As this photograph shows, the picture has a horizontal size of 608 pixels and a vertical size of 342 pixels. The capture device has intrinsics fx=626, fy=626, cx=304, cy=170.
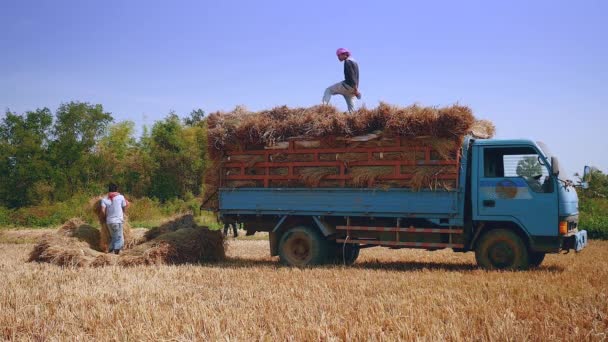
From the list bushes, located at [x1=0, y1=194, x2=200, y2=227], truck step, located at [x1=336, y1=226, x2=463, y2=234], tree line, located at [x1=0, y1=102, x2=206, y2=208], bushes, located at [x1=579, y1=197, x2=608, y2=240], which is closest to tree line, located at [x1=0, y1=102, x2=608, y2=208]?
tree line, located at [x1=0, y1=102, x2=206, y2=208]

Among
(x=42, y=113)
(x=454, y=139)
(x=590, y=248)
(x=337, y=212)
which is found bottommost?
(x=590, y=248)

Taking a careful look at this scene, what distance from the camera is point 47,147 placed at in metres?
46.0

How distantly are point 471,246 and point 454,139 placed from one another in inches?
83.2

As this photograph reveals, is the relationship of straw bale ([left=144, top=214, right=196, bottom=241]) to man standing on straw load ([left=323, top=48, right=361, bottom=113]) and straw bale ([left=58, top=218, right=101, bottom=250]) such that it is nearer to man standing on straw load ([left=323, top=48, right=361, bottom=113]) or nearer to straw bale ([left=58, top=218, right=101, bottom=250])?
straw bale ([left=58, top=218, right=101, bottom=250])

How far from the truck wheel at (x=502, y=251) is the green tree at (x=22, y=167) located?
35489mm

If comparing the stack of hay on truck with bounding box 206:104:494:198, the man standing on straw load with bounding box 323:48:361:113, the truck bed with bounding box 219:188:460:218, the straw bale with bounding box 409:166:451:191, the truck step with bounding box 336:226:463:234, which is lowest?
the truck step with bounding box 336:226:463:234

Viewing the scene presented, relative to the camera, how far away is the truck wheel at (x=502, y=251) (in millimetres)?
11547

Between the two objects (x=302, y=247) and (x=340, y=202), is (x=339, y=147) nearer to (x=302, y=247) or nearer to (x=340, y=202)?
(x=340, y=202)

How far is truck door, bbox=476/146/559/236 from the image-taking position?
11.4 m

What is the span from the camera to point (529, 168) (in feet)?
38.6

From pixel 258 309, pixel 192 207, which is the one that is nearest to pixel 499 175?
pixel 258 309

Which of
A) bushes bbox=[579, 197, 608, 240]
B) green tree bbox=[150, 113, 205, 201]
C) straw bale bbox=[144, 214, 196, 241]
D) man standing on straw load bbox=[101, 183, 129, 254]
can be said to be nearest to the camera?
man standing on straw load bbox=[101, 183, 129, 254]

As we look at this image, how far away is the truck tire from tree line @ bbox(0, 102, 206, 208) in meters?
31.6

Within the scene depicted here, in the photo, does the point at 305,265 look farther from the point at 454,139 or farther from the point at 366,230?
the point at 454,139
